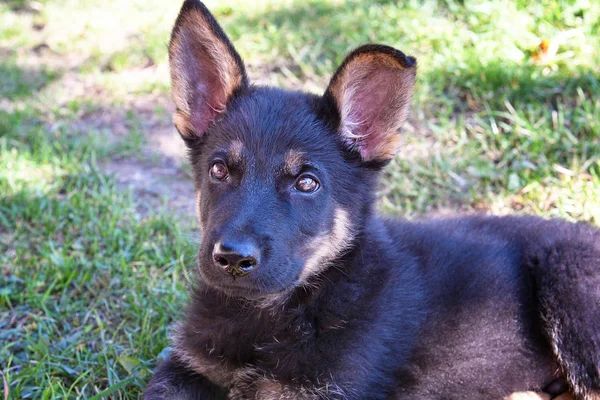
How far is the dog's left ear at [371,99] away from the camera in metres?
3.16

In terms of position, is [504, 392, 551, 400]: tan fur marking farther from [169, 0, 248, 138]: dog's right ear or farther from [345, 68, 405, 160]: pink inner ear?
[169, 0, 248, 138]: dog's right ear

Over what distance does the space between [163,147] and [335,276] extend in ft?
11.5

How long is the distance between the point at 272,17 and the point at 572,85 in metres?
3.80

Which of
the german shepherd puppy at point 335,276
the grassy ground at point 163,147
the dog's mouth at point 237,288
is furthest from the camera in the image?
the grassy ground at point 163,147

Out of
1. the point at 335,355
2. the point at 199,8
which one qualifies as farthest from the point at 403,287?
the point at 199,8

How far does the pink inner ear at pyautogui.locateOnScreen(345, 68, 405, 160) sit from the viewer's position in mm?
3271

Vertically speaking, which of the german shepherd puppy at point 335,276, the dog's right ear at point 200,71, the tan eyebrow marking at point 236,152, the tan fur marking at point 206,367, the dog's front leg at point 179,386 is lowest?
the dog's front leg at point 179,386

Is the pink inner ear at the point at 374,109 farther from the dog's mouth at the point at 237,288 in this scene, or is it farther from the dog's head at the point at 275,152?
the dog's mouth at the point at 237,288

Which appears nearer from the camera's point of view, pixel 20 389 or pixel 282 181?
pixel 282 181

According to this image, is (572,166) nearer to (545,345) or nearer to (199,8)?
(545,345)

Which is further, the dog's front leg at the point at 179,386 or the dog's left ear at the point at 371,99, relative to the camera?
the dog's front leg at the point at 179,386

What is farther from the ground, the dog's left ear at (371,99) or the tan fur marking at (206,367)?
the dog's left ear at (371,99)

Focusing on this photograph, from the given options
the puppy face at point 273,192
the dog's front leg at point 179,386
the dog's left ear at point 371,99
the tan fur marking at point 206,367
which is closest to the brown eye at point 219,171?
the puppy face at point 273,192

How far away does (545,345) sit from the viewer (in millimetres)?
3697
